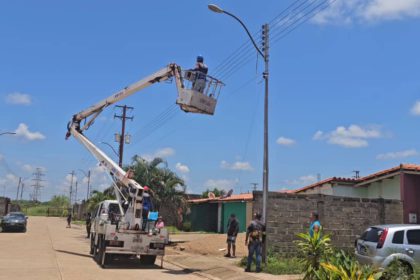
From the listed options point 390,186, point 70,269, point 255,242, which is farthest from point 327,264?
point 390,186

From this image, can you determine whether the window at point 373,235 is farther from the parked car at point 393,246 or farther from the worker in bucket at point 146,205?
the worker in bucket at point 146,205

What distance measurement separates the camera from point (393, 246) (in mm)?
12391

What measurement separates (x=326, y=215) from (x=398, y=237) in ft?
16.5

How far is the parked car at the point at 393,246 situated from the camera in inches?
484

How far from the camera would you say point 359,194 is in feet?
73.5

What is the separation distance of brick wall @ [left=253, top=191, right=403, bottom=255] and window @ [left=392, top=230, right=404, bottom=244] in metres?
4.67

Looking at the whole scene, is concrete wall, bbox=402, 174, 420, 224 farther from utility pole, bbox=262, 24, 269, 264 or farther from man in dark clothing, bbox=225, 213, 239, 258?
man in dark clothing, bbox=225, 213, 239, 258

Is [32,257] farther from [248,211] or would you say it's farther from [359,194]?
[248,211]

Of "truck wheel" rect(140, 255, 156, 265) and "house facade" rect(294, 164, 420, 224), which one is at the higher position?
"house facade" rect(294, 164, 420, 224)

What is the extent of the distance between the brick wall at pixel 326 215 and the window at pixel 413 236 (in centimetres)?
463

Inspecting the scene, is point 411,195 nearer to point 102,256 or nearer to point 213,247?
point 213,247

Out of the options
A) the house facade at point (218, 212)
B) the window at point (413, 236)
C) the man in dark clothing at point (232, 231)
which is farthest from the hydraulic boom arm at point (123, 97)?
the house facade at point (218, 212)

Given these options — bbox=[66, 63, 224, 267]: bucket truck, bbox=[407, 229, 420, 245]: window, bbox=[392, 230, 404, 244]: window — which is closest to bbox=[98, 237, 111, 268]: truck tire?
bbox=[66, 63, 224, 267]: bucket truck

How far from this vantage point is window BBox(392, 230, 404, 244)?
493 inches
